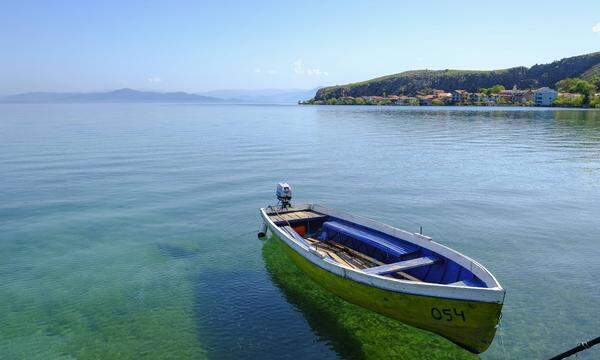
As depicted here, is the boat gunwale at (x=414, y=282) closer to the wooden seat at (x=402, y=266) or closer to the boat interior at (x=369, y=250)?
the boat interior at (x=369, y=250)

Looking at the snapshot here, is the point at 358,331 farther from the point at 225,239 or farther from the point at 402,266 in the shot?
the point at 225,239

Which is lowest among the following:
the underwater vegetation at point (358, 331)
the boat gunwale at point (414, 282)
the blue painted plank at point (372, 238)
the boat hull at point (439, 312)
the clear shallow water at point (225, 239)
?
the underwater vegetation at point (358, 331)

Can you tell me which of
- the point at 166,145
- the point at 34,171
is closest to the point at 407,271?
the point at 34,171

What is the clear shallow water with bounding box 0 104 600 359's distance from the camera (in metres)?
13.9

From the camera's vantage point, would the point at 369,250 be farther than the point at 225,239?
No

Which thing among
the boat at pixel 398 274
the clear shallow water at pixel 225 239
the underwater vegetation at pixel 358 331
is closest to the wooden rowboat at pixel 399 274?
the boat at pixel 398 274

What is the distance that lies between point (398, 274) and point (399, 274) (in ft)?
0.12

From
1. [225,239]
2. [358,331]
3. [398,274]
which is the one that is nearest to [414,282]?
[398,274]

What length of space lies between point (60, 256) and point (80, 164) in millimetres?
25140

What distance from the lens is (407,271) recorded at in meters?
14.7

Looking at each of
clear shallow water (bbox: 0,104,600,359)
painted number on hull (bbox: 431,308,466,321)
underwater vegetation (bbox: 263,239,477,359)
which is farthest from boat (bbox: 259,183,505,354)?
clear shallow water (bbox: 0,104,600,359)

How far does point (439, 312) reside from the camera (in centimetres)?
1150

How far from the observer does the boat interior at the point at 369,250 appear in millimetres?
13703

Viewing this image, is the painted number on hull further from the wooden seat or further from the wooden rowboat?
the wooden seat
